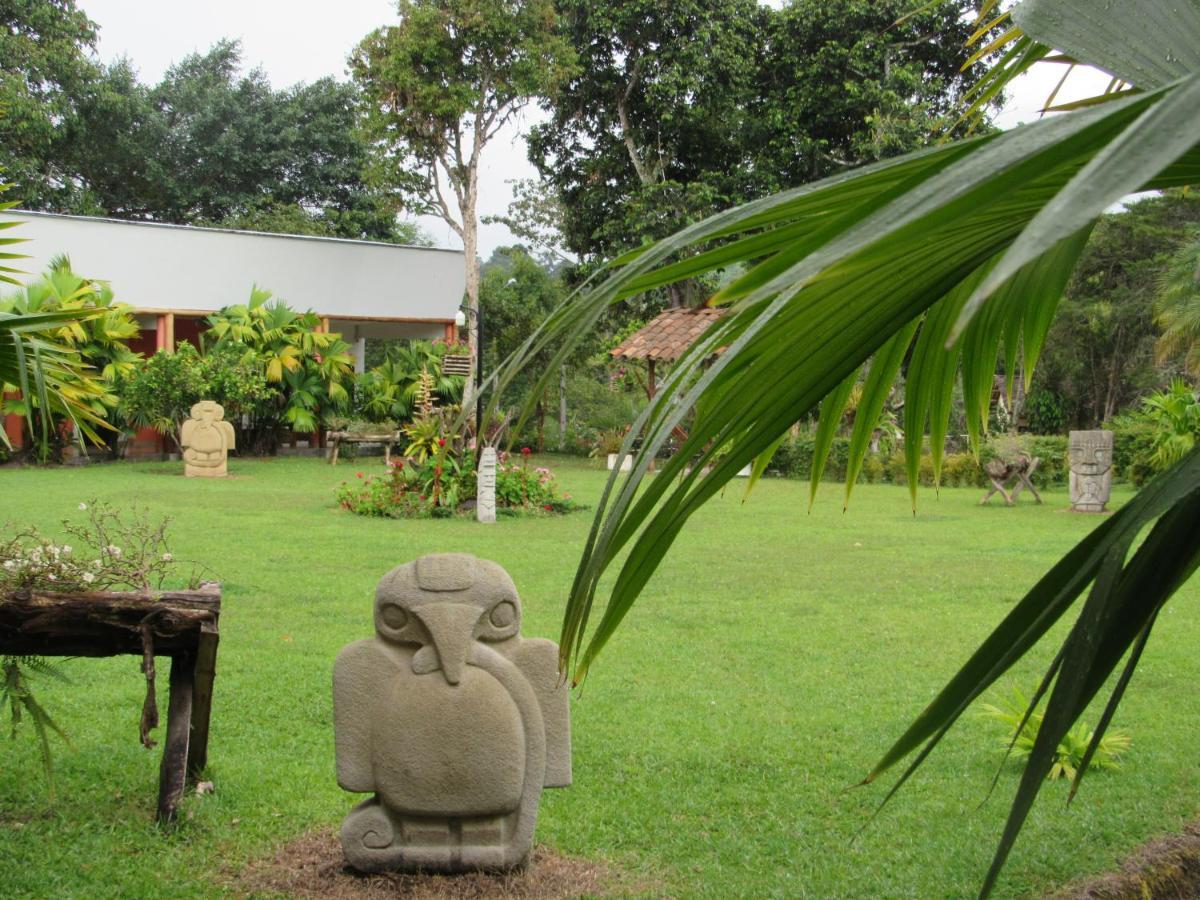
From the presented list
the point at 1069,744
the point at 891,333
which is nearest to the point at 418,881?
the point at 1069,744

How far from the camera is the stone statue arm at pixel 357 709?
3.89m

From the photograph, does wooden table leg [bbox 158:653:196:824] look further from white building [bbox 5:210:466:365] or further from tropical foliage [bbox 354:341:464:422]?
tropical foliage [bbox 354:341:464:422]

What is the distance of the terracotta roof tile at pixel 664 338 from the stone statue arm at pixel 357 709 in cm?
1657

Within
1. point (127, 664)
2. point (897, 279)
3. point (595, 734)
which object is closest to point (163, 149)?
point (127, 664)

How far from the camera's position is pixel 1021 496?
17.9m

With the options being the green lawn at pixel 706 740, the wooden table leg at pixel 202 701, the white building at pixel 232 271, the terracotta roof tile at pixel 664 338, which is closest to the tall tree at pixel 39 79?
the white building at pixel 232 271

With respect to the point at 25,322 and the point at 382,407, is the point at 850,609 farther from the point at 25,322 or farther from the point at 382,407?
the point at 382,407

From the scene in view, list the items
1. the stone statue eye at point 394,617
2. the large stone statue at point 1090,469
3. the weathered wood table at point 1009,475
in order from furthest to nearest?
the weathered wood table at point 1009,475 < the large stone statue at point 1090,469 < the stone statue eye at point 394,617

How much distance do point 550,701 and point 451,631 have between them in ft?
1.38

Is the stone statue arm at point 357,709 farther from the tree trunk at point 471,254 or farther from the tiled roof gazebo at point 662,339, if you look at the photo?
the tree trunk at point 471,254

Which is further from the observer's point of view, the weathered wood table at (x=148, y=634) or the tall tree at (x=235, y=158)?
the tall tree at (x=235, y=158)

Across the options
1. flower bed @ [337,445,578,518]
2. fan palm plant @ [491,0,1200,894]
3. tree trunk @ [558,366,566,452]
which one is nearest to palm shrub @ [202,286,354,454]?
tree trunk @ [558,366,566,452]

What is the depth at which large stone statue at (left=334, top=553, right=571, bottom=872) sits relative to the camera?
3.83 meters

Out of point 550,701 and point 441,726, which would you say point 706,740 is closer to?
point 550,701
